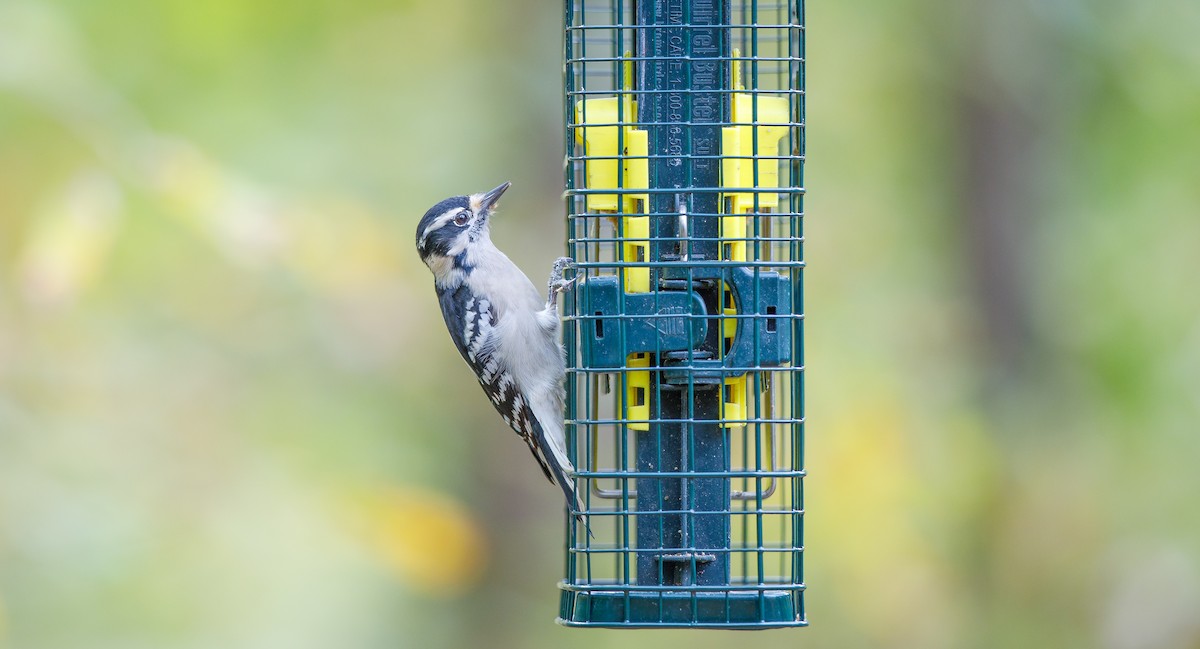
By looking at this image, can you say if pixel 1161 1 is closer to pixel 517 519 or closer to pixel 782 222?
pixel 782 222

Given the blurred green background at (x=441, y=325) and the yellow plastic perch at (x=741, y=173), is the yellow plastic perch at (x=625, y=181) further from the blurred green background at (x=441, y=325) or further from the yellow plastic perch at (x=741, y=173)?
the blurred green background at (x=441, y=325)

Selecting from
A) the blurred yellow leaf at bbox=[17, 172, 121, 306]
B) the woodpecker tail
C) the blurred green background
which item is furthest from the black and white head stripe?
the blurred yellow leaf at bbox=[17, 172, 121, 306]

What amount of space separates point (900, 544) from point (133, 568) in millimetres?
5552

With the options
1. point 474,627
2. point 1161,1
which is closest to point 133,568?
point 474,627

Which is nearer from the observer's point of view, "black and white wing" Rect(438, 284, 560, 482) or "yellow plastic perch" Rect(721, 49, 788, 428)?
"yellow plastic perch" Rect(721, 49, 788, 428)

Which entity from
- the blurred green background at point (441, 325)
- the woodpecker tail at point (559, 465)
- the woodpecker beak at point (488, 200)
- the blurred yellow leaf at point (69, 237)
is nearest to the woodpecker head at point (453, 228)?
the woodpecker beak at point (488, 200)

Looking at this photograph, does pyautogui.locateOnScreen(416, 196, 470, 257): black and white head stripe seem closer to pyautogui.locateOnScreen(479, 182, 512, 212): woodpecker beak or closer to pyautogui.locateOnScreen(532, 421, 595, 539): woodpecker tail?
pyautogui.locateOnScreen(479, 182, 512, 212): woodpecker beak

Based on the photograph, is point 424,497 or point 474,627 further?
point 474,627

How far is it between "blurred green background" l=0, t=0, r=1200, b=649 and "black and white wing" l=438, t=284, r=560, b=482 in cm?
256

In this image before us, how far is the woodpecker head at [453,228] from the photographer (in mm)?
8641

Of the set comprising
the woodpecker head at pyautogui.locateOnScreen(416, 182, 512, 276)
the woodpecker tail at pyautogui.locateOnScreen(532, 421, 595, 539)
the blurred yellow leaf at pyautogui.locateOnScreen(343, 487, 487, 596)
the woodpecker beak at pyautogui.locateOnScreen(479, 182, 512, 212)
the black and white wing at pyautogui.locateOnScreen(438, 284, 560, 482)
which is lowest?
the blurred yellow leaf at pyautogui.locateOnScreen(343, 487, 487, 596)

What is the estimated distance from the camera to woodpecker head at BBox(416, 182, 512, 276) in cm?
864

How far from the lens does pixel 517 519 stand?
13023 millimetres

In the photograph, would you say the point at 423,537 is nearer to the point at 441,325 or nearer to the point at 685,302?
the point at 441,325
